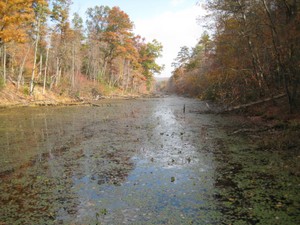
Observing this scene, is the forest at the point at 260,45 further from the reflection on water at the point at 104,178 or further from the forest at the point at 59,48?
the forest at the point at 59,48

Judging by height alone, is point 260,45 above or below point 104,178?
above

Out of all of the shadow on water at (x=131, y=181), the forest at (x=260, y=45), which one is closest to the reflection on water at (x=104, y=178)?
the shadow on water at (x=131, y=181)

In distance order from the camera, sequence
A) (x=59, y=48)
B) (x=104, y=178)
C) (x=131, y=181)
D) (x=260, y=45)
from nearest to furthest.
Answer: (x=131, y=181), (x=104, y=178), (x=260, y=45), (x=59, y=48)

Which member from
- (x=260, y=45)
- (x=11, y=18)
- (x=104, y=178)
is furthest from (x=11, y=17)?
(x=104, y=178)

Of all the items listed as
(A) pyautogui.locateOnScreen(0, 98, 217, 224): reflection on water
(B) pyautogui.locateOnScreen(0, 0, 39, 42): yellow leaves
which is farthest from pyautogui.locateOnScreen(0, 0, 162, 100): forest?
(A) pyautogui.locateOnScreen(0, 98, 217, 224): reflection on water

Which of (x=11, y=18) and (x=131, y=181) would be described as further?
(x=11, y=18)

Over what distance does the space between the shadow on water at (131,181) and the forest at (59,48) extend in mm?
16558

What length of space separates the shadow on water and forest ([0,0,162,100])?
652 inches

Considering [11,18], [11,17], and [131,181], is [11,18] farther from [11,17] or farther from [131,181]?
[131,181]

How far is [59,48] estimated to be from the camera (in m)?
33.9

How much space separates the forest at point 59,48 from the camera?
79.3 ft

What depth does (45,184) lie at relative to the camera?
6496 millimetres

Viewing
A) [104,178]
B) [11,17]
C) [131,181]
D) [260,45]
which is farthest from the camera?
[11,17]

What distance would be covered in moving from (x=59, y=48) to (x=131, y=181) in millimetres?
30838
